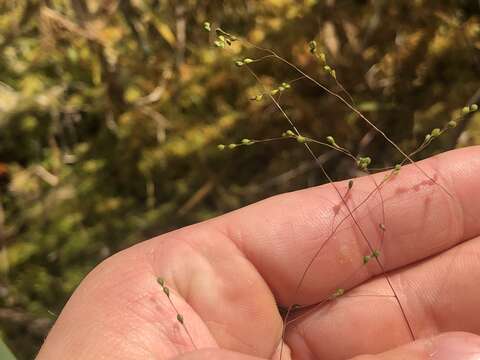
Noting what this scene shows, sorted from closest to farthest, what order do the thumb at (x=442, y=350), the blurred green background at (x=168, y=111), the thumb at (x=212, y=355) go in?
the thumb at (x=212, y=355)
the thumb at (x=442, y=350)
the blurred green background at (x=168, y=111)

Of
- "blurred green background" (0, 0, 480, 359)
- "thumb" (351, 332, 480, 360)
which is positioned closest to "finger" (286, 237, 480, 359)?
"thumb" (351, 332, 480, 360)

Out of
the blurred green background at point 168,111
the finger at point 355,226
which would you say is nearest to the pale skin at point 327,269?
the finger at point 355,226

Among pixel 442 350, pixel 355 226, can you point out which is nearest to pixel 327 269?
pixel 355 226

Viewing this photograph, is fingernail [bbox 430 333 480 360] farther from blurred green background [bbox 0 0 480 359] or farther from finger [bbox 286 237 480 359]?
blurred green background [bbox 0 0 480 359]

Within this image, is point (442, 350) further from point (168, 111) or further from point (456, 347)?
point (168, 111)

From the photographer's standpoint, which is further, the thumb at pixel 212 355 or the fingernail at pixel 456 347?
the fingernail at pixel 456 347

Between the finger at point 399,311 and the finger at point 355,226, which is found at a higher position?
the finger at point 355,226

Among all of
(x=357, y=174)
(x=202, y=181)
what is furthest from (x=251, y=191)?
(x=357, y=174)

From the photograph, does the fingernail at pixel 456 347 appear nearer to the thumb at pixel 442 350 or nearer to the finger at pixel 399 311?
the thumb at pixel 442 350
